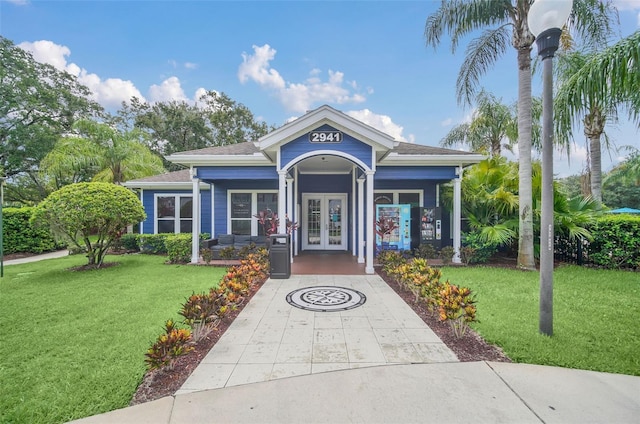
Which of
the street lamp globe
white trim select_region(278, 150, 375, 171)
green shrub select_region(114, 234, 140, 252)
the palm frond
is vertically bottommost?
green shrub select_region(114, 234, 140, 252)

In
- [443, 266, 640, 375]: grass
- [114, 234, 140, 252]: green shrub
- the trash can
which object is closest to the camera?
[443, 266, 640, 375]: grass

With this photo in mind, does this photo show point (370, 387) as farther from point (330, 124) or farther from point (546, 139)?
point (330, 124)

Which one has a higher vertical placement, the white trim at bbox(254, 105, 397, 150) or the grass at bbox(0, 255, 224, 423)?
the white trim at bbox(254, 105, 397, 150)

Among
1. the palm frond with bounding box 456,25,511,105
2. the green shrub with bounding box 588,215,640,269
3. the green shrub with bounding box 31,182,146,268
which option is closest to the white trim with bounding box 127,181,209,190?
the green shrub with bounding box 31,182,146,268

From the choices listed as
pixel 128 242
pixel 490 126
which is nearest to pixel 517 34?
pixel 490 126

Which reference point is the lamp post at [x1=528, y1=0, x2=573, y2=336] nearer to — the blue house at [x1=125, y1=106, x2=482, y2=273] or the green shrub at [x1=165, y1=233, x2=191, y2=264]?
the blue house at [x1=125, y1=106, x2=482, y2=273]

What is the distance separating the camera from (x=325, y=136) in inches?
298

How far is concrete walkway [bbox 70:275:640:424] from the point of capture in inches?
89.4

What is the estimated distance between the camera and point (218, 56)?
1373cm

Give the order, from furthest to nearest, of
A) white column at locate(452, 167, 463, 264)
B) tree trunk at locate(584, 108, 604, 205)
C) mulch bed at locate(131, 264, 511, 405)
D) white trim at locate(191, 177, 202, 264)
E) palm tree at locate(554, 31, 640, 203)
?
tree trunk at locate(584, 108, 604, 205)
white trim at locate(191, 177, 202, 264)
white column at locate(452, 167, 463, 264)
palm tree at locate(554, 31, 640, 203)
mulch bed at locate(131, 264, 511, 405)

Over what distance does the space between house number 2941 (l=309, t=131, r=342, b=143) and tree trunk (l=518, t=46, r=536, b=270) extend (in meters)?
5.00

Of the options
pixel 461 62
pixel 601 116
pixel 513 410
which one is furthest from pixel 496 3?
pixel 513 410

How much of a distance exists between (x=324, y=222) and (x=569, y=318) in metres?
8.06

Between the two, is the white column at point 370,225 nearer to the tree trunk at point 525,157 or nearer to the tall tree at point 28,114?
the tree trunk at point 525,157
